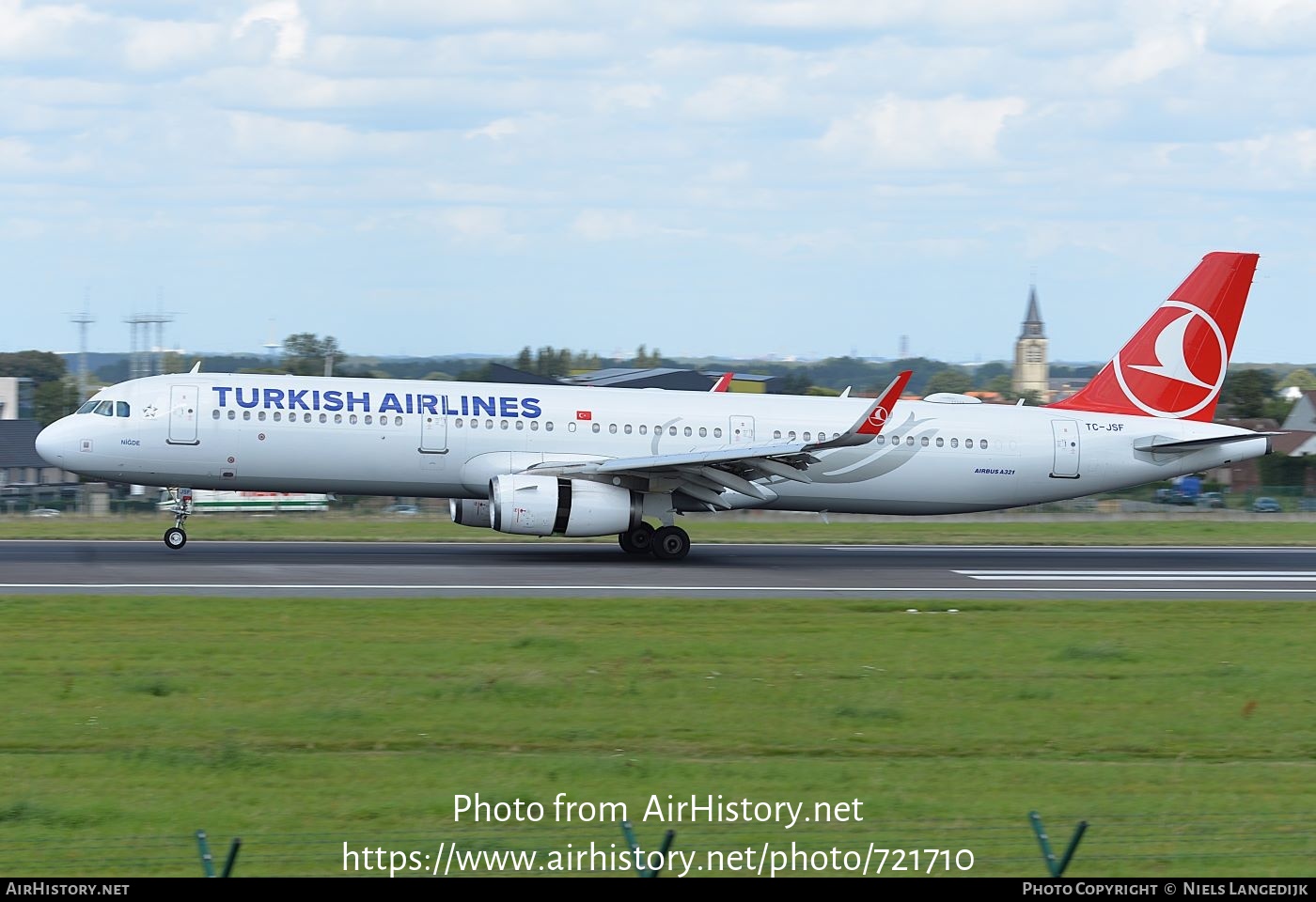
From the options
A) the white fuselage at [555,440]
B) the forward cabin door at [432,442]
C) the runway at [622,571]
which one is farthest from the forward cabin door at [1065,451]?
the forward cabin door at [432,442]

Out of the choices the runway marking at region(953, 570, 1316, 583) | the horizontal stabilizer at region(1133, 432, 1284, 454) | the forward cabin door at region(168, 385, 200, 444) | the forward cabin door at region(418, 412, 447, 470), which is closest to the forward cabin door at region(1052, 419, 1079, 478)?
the horizontal stabilizer at region(1133, 432, 1284, 454)

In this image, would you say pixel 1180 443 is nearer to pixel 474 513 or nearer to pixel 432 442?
pixel 474 513

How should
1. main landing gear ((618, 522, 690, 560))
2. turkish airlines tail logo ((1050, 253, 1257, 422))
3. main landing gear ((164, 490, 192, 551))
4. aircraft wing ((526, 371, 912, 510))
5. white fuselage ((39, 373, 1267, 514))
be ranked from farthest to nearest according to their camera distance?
turkish airlines tail logo ((1050, 253, 1257, 422)), main landing gear ((618, 522, 690, 560)), main landing gear ((164, 490, 192, 551)), white fuselage ((39, 373, 1267, 514)), aircraft wing ((526, 371, 912, 510))

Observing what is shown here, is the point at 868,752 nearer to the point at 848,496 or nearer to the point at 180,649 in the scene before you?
the point at 180,649

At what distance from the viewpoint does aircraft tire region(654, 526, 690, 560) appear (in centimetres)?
2923

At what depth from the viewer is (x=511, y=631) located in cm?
1897

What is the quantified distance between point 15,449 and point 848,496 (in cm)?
5397

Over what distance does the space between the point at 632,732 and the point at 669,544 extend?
51.7 feet

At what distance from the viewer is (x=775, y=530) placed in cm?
3975

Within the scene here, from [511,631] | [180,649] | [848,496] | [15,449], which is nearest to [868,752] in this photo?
[511,631]

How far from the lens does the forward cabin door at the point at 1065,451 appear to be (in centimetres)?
3219

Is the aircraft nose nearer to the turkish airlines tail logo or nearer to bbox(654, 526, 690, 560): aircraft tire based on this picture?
bbox(654, 526, 690, 560): aircraft tire

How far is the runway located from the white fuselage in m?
1.54

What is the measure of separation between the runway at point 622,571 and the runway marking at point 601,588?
0.03 m
